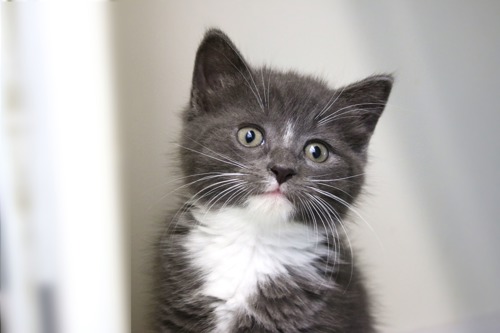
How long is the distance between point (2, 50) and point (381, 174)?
138 cm

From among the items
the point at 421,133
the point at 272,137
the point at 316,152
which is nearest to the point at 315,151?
the point at 316,152

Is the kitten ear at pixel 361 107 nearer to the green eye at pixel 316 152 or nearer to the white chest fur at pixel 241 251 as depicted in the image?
the green eye at pixel 316 152

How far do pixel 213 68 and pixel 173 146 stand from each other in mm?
273

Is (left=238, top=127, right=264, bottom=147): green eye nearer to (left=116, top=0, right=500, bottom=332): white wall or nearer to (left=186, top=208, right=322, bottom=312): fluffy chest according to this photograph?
(left=186, top=208, right=322, bottom=312): fluffy chest

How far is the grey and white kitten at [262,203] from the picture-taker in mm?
1137

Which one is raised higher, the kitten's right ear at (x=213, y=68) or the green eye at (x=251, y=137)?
the kitten's right ear at (x=213, y=68)

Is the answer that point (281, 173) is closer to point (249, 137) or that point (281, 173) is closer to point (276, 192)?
point (276, 192)

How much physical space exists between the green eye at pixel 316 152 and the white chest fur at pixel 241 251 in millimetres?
164

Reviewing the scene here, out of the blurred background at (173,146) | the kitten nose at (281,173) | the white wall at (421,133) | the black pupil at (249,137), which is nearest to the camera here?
the blurred background at (173,146)

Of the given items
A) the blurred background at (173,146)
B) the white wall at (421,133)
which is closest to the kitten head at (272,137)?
the blurred background at (173,146)

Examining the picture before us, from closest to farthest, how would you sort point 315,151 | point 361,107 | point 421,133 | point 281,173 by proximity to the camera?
point 281,173
point 315,151
point 361,107
point 421,133

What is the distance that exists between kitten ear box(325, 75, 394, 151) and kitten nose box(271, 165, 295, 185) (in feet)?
0.78

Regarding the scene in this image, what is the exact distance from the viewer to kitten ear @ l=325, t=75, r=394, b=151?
128cm

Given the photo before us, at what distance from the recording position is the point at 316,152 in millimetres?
1209
